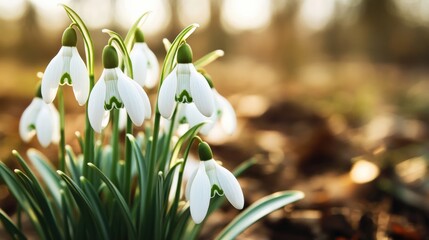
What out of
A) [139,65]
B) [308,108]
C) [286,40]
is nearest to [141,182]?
[139,65]

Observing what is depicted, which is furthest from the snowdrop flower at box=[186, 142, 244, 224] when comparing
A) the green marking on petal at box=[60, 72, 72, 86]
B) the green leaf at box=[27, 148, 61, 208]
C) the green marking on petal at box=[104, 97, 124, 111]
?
the green leaf at box=[27, 148, 61, 208]

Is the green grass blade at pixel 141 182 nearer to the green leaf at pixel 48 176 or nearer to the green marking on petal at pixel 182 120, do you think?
the green marking on petal at pixel 182 120

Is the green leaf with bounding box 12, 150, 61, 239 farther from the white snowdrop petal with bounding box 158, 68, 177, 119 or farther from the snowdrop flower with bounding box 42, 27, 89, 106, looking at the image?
the white snowdrop petal with bounding box 158, 68, 177, 119

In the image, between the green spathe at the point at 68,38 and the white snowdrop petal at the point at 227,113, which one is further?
the white snowdrop petal at the point at 227,113

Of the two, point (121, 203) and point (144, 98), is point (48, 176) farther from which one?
point (144, 98)

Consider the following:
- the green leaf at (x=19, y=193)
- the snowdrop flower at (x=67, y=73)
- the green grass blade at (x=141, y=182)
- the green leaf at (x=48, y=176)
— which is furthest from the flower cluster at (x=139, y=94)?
the green leaf at (x=48, y=176)
